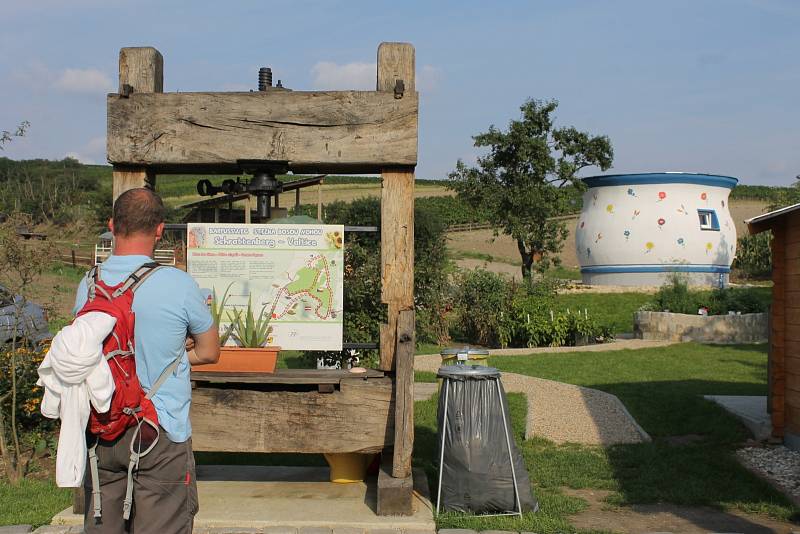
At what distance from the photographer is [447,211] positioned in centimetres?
5369

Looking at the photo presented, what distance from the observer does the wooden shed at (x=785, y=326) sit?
27.0 feet

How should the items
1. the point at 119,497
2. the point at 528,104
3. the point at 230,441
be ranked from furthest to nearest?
1. the point at 528,104
2. the point at 230,441
3. the point at 119,497

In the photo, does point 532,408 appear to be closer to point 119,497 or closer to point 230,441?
point 230,441

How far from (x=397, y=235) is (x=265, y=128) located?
3.82 ft

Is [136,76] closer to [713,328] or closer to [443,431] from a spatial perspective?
[443,431]

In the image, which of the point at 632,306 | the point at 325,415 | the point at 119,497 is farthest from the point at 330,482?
the point at 632,306

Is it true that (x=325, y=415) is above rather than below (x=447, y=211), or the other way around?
below

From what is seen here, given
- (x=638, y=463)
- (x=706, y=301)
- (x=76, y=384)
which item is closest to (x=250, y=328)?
(x=76, y=384)

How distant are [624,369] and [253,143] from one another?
944 centimetres

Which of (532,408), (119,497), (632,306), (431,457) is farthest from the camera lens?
(632,306)

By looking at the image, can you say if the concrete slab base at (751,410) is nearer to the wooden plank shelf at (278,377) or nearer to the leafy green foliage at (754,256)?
the wooden plank shelf at (278,377)

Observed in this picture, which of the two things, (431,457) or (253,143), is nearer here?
(253,143)

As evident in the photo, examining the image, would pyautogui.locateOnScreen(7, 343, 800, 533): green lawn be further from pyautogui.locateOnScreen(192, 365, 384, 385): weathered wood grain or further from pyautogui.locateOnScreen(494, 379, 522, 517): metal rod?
pyautogui.locateOnScreen(192, 365, 384, 385): weathered wood grain

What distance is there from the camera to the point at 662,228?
26.5 m
